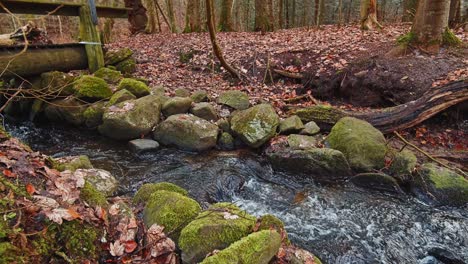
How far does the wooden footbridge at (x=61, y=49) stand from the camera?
21.4ft

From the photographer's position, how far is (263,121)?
620 cm

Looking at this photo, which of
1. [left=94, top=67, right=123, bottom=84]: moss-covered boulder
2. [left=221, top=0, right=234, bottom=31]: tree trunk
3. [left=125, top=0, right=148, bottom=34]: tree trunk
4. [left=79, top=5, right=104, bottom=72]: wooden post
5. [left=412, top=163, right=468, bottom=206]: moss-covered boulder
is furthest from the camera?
[left=125, top=0, right=148, bottom=34]: tree trunk

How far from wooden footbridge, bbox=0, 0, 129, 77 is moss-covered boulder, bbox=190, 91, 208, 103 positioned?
2.91 metres

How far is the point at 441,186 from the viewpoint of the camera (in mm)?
4723

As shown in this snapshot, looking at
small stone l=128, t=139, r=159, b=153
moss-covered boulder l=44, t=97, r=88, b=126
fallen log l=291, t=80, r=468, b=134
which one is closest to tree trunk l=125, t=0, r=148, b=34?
moss-covered boulder l=44, t=97, r=88, b=126

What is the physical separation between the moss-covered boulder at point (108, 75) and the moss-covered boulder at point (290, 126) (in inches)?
180

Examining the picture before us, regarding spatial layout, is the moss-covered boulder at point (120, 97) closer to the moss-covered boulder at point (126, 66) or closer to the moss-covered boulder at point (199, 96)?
the moss-covered boulder at point (199, 96)

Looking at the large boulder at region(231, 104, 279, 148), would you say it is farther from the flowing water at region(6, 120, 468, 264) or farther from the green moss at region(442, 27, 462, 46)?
the green moss at region(442, 27, 462, 46)

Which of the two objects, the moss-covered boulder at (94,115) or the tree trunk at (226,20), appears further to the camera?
the tree trunk at (226,20)

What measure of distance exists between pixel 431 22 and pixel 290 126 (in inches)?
188

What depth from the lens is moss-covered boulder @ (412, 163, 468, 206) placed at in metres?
4.63

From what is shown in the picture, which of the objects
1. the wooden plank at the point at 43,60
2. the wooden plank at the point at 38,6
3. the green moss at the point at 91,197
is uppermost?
the wooden plank at the point at 38,6

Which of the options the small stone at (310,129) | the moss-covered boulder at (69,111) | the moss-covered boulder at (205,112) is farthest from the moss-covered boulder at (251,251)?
the moss-covered boulder at (69,111)

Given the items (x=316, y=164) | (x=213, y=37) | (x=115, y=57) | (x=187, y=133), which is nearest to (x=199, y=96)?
(x=187, y=133)
